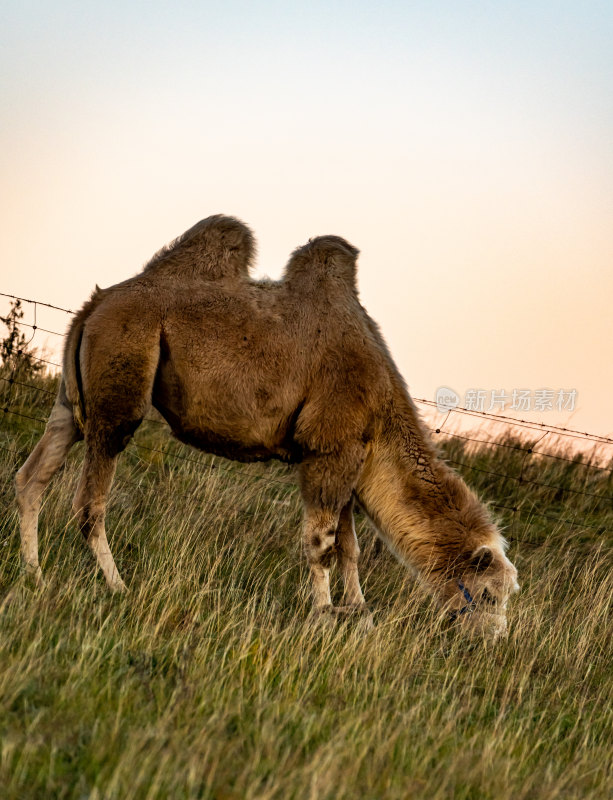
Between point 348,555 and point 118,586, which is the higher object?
point 348,555

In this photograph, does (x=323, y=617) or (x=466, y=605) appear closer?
(x=323, y=617)

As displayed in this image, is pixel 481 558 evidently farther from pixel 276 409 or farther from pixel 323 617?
pixel 276 409

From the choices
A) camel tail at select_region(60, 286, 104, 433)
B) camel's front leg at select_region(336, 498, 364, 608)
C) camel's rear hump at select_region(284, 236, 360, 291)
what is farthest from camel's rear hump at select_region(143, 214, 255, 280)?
camel's front leg at select_region(336, 498, 364, 608)

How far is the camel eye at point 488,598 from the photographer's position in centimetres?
657

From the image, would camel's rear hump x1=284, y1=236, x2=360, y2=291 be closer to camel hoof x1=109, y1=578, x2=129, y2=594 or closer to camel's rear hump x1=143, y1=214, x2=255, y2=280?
camel's rear hump x1=143, y1=214, x2=255, y2=280

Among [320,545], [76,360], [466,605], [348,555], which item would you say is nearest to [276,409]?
[320,545]

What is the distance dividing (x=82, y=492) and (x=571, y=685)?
12.3 ft

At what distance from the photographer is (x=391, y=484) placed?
7059 mm

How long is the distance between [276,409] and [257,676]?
242 centimetres

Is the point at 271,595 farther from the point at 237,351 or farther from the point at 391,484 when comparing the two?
the point at 237,351

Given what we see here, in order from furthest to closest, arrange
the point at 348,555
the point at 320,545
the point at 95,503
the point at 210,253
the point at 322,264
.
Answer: the point at 348,555 < the point at 322,264 < the point at 210,253 < the point at 320,545 < the point at 95,503

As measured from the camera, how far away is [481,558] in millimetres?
6570

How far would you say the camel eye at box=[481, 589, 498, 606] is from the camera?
6.57 meters

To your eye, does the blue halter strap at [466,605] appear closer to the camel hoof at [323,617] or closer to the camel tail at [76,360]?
the camel hoof at [323,617]
